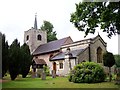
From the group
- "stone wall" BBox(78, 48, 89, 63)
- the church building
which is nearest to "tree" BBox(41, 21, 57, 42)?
the church building

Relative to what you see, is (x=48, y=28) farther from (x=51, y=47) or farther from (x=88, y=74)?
(x=88, y=74)

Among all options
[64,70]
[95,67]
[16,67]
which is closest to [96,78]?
[95,67]

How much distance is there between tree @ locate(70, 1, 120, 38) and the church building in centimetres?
1690

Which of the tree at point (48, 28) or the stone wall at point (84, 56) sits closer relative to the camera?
the stone wall at point (84, 56)

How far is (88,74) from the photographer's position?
24.4m

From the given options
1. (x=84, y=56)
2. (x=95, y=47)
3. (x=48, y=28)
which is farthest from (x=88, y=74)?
(x=48, y=28)

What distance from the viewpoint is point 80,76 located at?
24.4 meters

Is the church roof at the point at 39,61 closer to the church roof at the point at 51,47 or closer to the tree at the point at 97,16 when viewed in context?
the church roof at the point at 51,47

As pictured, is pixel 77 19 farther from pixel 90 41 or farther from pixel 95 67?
pixel 90 41

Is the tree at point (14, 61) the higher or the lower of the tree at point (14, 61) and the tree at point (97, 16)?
the lower

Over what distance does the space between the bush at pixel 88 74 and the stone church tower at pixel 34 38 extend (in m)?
35.1

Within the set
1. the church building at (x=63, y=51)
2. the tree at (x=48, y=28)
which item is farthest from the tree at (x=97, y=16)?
the tree at (x=48, y=28)

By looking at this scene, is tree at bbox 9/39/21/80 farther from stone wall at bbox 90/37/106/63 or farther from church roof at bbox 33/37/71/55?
church roof at bbox 33/37/71/55

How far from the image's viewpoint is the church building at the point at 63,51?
39.4 meters
